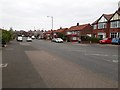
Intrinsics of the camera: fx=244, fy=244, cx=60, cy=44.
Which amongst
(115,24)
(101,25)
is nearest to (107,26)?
(101,25)

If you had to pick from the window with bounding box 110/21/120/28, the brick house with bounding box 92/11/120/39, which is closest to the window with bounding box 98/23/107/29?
the brick house with bounding box 92/11/120/39

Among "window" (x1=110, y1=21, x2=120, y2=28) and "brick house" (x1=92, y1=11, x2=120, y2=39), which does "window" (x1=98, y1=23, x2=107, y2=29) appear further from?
"window" (x1=110, y1=21, x2=120, y2=28)

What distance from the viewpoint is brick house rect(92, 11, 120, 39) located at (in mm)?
63062

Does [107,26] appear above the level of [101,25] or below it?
below

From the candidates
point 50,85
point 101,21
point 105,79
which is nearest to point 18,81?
point 50,85

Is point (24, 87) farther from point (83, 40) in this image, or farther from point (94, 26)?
point (94, 26)

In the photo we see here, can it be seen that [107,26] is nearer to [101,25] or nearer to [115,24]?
[101,25]

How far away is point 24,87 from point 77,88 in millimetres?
1727

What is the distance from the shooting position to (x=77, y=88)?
7836mm

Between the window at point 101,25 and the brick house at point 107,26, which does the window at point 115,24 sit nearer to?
the brick house at point 107,26

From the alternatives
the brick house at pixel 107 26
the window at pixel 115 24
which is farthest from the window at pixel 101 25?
the window at pixel 115 24

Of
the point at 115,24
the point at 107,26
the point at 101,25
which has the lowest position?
the point at 107,26

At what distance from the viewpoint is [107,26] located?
6800cm

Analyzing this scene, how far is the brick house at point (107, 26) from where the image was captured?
6306 cm
